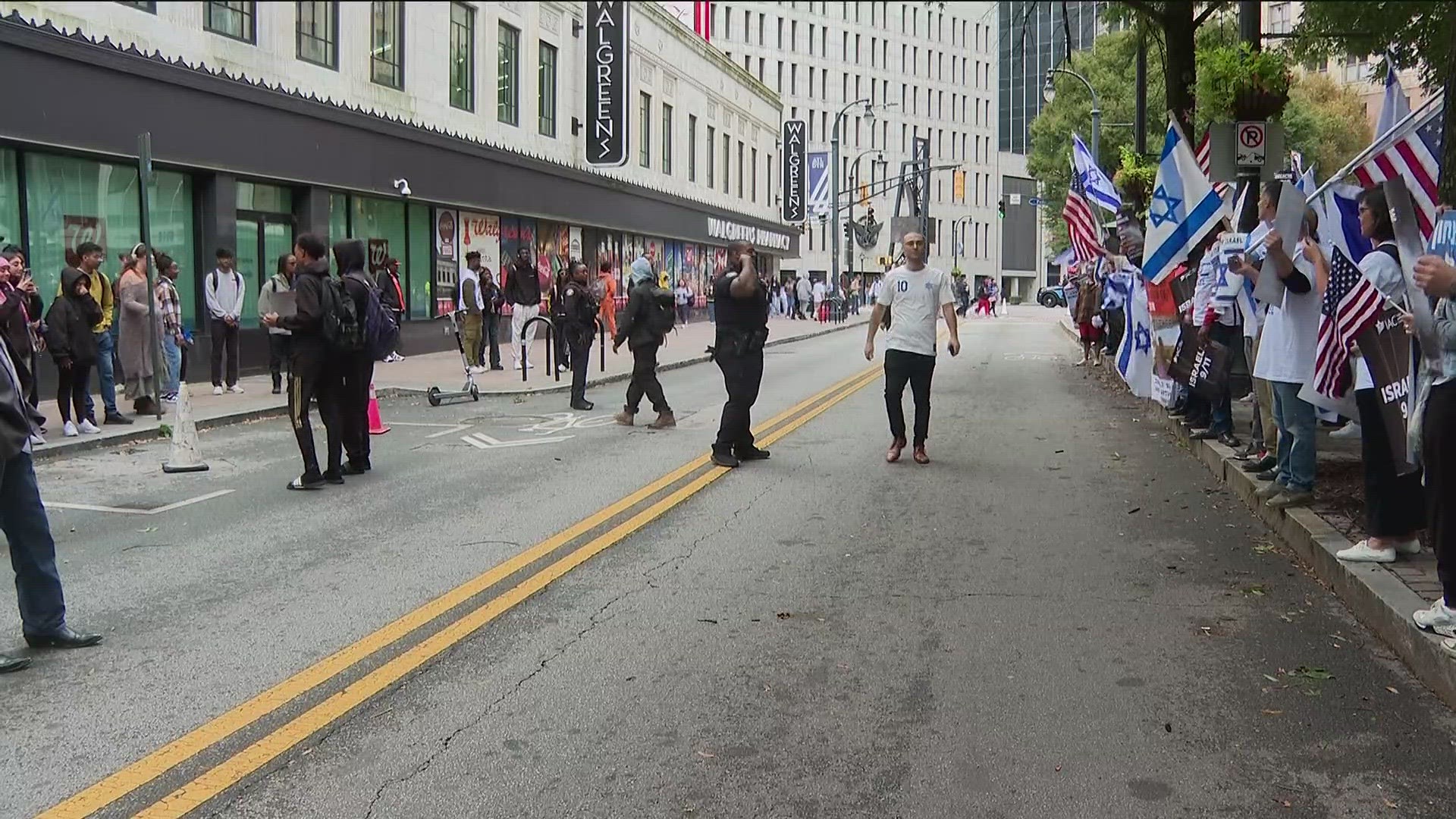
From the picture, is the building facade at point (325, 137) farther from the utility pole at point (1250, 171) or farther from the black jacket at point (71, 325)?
the utility pole at point (1250, 171)

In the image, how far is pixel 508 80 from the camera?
26188 millimetres

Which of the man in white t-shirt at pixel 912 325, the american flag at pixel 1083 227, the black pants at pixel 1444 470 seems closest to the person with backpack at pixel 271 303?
the man in white t-shirt at pixel 912 325

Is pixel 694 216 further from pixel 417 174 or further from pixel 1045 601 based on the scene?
pixel 1045 601

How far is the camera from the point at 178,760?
4.04 m

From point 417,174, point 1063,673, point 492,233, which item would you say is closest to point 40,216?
point 417,174

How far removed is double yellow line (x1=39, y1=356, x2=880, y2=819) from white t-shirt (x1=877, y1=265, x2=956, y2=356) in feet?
9.68

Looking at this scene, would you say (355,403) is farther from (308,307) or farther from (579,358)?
(579,358)

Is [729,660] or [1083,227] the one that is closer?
[729,660]

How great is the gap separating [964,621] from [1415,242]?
8.69 feet

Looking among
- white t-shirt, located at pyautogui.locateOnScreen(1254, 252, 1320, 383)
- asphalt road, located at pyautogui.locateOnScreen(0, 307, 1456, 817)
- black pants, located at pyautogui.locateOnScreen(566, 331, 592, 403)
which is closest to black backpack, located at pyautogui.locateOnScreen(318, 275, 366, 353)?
asphalt road, located at pyautogui.locateOnScreen(0, 307, 1456, 817)

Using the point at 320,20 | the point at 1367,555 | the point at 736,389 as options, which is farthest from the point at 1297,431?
the point at 320,20

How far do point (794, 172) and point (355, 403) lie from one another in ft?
147

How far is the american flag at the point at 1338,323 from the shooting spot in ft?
21.0

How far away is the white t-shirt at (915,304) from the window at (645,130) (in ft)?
85.5
